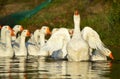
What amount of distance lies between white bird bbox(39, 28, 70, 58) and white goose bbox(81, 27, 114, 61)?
706mm

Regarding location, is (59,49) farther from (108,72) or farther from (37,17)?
(37,17)

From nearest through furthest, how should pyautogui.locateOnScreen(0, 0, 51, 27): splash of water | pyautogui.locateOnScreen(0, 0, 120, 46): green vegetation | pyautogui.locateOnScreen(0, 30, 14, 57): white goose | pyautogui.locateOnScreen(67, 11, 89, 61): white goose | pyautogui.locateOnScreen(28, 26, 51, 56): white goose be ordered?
pyautogui.locateOnScreen(67, 11, 89, 61): white goose
pyautogui.locateOnScreen(0, 30, 14, 57): white goose
pyautogui.locateOnScreen(28, 26, 51, 56): white goose
pyautogui.locateOnScreen(0, 0, 120, 46): green vegetation
pyautogui.locateOnScreen(0, 0, 51, 27): splash of water

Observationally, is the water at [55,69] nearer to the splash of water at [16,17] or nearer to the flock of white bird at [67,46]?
the flock of white bird at [67,46]

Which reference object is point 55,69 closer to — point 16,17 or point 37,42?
point 37,42

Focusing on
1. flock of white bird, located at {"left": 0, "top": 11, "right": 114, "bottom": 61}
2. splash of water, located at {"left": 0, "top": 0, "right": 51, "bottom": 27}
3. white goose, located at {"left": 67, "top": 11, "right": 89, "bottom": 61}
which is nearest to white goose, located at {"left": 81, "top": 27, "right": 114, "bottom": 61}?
flock of white bird, located at {"left": 0, "top": 11, "right": 114, "bottom": 61}

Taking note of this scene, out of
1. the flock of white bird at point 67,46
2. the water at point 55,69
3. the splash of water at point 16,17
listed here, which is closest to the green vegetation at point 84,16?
the splash of water at point 16,17

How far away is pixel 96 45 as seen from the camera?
27016 mm

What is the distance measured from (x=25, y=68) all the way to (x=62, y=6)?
2085cm

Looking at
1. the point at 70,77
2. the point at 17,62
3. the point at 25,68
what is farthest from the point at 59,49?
the point at 70,77

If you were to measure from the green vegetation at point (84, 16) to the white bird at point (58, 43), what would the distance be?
6.64 metres

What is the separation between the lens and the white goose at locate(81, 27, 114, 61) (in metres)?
26.8

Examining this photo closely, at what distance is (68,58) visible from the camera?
26.6 metres

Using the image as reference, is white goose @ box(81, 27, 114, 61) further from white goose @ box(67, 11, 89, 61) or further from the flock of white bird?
white goose @ box(67, 11, 89, 61)

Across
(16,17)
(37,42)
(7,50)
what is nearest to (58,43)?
(7,50)
